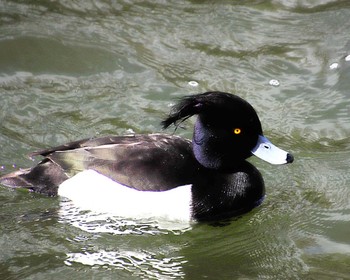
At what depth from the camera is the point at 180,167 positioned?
6.39 metres

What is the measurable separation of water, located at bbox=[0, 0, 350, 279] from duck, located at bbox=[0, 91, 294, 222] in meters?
0.16

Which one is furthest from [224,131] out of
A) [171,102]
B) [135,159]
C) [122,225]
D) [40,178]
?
[171,102]

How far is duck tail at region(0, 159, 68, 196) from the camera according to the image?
6734mm

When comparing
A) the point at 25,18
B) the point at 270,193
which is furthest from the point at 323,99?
the point at 25,18

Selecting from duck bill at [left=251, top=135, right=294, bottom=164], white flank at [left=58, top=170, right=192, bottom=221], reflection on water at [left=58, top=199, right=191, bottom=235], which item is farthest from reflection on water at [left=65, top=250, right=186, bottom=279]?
duck bill at [left=251, top=135, right=294, bottom=164]

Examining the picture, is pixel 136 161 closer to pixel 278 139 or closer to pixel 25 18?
pixel 278 139

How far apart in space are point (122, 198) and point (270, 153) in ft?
4.47

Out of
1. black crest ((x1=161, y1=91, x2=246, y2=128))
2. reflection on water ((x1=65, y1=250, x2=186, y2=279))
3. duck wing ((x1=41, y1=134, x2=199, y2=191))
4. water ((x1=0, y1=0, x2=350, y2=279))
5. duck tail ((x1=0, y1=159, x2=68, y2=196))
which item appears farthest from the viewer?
duck tail ((x1=0, y1=159, x2=68, y2=196))

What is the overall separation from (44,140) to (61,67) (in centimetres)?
152

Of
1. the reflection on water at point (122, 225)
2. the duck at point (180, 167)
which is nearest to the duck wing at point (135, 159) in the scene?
the duck at point (180, 167)

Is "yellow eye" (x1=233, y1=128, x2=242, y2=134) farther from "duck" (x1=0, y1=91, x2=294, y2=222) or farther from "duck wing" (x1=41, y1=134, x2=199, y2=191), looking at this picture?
"duck wing" (x1=41, y1=134, x2=199, y2=191)

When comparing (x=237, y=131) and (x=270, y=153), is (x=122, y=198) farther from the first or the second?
(x=270, y=153)

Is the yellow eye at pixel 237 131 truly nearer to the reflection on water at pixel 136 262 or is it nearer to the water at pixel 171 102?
the water at pixel 171 102

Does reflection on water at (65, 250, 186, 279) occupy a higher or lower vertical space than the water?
lower
